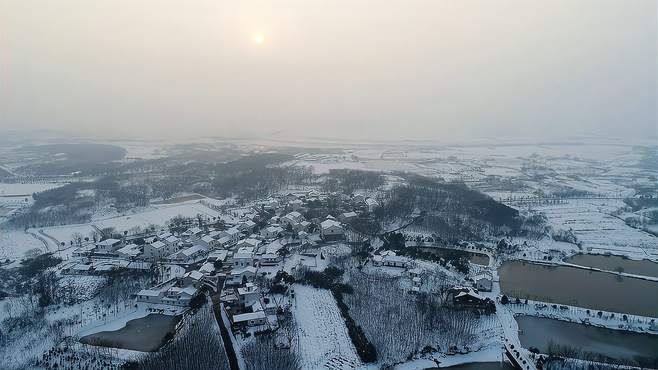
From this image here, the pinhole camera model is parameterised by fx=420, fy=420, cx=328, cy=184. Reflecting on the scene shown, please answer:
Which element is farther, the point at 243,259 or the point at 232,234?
the point at 232,234

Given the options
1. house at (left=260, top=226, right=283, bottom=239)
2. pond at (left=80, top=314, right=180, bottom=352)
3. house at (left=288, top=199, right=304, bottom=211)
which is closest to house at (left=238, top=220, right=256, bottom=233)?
house at (left=260, top=226, right=283, bottom=239)

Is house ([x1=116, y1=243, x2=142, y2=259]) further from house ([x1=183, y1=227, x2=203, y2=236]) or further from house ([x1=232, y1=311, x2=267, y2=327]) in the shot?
house ([x1=232, y1=311, x2=267, y2=327])

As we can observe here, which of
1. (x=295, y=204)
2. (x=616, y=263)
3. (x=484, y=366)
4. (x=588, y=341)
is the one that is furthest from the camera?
(x=295, y=204)

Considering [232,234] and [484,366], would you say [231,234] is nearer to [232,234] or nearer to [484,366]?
[232,234]

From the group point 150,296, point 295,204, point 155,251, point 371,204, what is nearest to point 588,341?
point 150,296

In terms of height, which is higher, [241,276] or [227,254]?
[227,254]

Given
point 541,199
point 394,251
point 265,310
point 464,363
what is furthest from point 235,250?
point 541,199

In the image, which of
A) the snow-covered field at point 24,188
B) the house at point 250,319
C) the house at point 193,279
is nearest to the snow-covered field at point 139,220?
the house at point 193,279

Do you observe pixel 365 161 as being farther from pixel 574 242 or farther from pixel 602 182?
pixel 574 242
